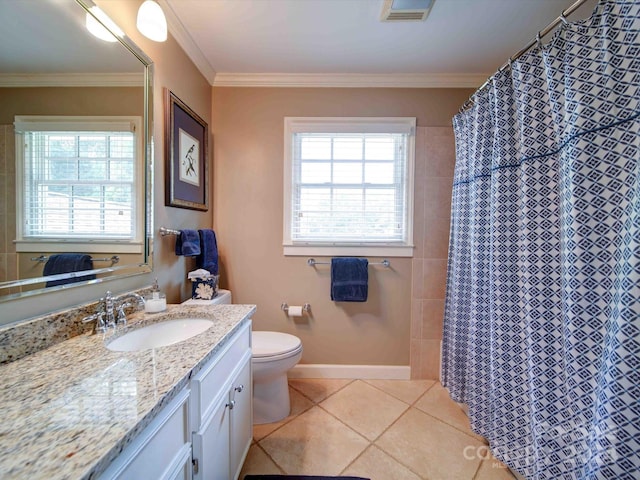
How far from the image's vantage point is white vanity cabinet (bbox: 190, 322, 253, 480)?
0.78 meters

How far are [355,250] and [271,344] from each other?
910 millimetres

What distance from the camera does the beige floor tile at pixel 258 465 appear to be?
4.09 feet

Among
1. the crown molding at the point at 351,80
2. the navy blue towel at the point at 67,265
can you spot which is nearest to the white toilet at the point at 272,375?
the navy blue towel at the point at 67,265

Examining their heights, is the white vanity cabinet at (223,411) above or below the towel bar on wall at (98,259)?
below

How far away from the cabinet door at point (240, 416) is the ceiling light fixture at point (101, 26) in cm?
150

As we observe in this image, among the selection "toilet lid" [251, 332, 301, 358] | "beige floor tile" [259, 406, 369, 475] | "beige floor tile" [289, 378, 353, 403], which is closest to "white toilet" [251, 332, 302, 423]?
"toilet lid" [251, 332, 301, 358]

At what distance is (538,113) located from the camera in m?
1.07

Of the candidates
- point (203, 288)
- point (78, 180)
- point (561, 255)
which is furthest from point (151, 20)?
point (561, 255)

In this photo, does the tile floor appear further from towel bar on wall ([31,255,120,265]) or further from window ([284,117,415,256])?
towel bar on wall ([31,255,120,265])

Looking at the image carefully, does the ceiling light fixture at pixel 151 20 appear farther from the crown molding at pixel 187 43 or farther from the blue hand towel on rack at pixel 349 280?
→ the blue hand towel on rack at pixel 349 280

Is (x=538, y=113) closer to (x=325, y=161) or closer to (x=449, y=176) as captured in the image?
(x=449, y=176)

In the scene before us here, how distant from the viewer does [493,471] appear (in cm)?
128

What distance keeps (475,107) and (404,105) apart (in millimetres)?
635

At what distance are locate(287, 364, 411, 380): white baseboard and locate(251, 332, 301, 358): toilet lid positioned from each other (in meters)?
0.52
